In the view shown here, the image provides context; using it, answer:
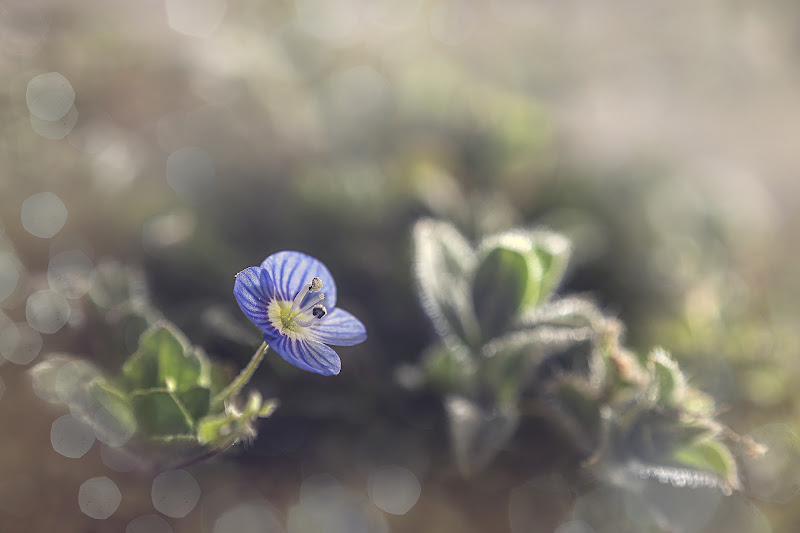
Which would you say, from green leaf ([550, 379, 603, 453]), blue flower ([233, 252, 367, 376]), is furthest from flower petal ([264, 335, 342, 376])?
green leaf ([550, 379, 603, 453])

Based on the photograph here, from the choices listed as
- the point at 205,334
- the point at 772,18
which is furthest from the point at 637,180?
the point at 772,18

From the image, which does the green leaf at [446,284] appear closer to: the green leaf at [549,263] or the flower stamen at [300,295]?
the green leaf at [549,263]

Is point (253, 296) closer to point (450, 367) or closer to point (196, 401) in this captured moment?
point (196, 401)

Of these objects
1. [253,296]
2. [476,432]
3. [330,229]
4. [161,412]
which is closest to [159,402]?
[161,412]

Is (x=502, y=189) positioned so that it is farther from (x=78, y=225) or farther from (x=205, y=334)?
(x=78, y=225)

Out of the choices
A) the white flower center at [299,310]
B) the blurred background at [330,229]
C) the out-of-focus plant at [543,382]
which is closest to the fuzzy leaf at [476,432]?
the out-of-focus plant at [543,382]
